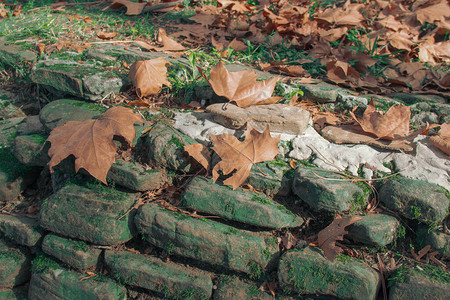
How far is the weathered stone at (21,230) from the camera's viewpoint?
2.28 meters

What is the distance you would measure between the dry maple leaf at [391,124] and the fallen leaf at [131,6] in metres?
2.61

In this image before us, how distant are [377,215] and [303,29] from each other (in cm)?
207

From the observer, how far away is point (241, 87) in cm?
234

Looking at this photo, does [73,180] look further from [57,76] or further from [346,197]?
[346,197]

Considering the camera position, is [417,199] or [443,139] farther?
[443,139]

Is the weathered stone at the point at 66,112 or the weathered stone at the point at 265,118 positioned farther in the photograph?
the weathered stone at the point at 66,112

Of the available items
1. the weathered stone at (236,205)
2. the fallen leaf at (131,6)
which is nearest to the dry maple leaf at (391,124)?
the weathered stone at (236,205)

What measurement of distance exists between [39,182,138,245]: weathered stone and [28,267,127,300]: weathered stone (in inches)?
8.8

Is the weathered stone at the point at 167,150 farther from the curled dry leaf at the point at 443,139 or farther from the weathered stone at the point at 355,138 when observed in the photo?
the curled dry leaf at the point at 443,139

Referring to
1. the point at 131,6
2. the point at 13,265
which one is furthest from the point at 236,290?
the point at 131,6

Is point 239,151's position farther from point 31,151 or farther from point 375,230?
point 31,151

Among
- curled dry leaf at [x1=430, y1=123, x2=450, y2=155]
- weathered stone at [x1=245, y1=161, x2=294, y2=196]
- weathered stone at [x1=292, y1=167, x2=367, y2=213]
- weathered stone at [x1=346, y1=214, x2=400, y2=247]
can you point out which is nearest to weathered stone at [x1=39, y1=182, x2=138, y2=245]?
weathered stone at [x1=245, y1=161, x2=294, y2=196]

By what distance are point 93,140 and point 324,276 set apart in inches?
56.8

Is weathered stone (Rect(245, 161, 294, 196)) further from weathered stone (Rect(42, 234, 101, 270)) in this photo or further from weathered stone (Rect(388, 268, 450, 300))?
weathered stone (Rect(42, 234, 101, 270))
